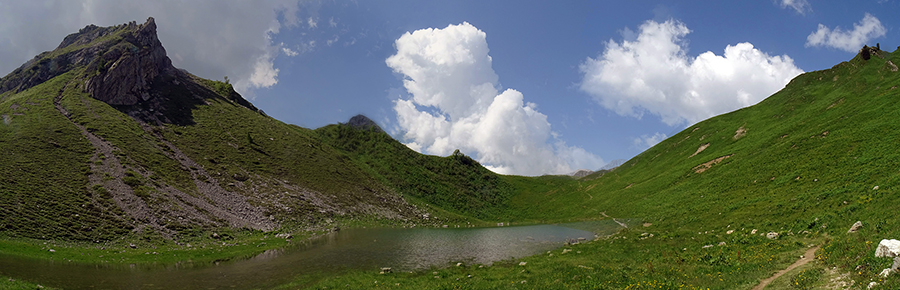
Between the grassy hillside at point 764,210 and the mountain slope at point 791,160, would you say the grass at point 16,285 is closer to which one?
the grassy hillside at point 764,210

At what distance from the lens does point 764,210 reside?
37.7 metres

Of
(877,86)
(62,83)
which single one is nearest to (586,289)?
(877,86)

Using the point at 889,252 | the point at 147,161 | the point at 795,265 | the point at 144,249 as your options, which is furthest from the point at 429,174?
the point at 889,252

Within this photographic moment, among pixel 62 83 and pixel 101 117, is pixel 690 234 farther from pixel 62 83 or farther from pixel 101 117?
pixel 62 83

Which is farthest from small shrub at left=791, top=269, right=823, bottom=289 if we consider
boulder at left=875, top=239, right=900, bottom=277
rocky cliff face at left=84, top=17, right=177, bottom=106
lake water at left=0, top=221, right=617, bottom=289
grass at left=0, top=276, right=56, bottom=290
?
rocky cliff face at left=84, top=17, right=177, bottom=106

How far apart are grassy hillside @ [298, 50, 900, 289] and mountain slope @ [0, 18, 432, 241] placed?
4256 centimetres

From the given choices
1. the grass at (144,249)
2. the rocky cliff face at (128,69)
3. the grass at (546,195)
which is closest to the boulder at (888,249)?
the grass at (546,195)

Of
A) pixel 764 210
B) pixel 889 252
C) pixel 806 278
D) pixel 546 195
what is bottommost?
pixel 806 278

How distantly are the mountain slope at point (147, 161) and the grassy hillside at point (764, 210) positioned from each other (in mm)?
42564

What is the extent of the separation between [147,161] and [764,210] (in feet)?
341

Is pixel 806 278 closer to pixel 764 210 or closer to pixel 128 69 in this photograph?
pixel 764 210

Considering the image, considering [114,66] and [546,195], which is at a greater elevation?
[114,66]

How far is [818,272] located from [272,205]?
3311 inches

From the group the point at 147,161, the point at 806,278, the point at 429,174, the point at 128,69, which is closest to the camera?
the point at 806,278
